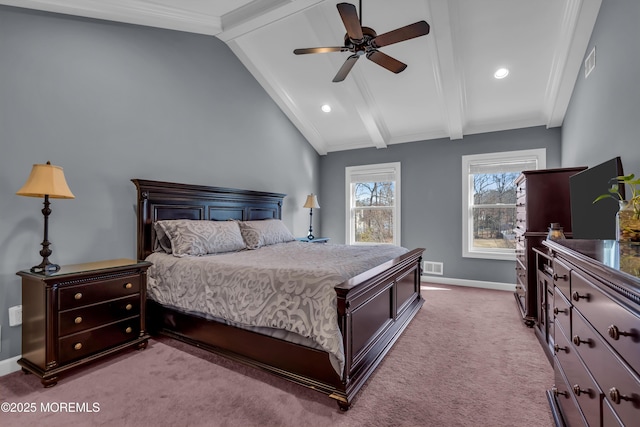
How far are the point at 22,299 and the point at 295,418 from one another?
2244 millimetres

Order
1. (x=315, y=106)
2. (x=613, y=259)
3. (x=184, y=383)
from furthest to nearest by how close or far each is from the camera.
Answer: (x=315, y=106) → (x=184, y=383) → (x=613, y=259)

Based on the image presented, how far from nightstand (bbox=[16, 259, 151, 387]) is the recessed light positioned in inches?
180

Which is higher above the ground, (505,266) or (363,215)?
(363,215)

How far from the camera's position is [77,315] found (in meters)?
2.17

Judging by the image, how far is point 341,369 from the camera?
1.78 m

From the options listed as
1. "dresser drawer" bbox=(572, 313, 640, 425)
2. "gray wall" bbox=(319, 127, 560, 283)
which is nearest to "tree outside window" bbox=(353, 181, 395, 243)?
"gray wall" bbox=(319, 127, 560, 283)

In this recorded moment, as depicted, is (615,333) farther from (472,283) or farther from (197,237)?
(472,283)

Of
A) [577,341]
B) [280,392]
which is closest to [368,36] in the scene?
[577,341]

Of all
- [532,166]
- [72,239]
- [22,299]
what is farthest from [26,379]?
[532,166]

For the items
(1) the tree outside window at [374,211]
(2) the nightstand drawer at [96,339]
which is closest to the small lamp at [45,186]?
(2) the nightstand drawer at [96,339]

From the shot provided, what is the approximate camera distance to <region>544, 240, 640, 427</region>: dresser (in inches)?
30.2

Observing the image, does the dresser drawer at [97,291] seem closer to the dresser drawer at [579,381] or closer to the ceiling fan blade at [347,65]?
the ceiling fan blade at [347,65]

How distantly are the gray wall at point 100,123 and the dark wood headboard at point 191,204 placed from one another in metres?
0.14

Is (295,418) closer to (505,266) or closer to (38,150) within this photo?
(38,150)
